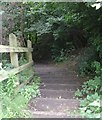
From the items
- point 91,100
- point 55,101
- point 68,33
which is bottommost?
point 55,101

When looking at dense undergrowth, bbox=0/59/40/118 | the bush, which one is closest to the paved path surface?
dense undergrowth, bbox=0/59/40/118

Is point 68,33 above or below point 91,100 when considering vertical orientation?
above

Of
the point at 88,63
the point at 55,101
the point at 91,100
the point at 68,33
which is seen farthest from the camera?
the point at 68,33

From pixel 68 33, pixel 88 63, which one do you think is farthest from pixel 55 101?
pixel 68 33

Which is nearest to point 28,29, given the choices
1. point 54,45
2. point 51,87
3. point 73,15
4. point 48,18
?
point 48,18

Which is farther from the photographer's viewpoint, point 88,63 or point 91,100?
point 88,63

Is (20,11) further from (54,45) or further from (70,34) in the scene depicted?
(54,45)

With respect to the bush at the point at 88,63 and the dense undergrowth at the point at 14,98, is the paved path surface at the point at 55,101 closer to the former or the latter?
the dense undergrowth at the point at 14,98

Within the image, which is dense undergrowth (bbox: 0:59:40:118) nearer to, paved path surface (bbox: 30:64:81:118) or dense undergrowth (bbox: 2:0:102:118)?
paved path surface (bbox: 30:64:81:118)

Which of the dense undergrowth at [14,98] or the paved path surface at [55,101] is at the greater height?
the dense undergrowth at [14,98]

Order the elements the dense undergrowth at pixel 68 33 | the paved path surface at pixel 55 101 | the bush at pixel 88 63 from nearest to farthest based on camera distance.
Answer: the paved path surface at pixel 55 101
the dense undergrowth at pixel 68 33
the bush at pixel 88 63

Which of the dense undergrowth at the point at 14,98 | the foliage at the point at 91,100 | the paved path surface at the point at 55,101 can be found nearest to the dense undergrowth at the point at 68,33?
the foliage at the point at 91,100

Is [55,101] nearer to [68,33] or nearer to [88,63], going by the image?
[88,63]

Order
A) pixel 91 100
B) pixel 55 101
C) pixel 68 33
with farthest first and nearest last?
pixel 68 33, pixel 55 101, pixel 91 100
